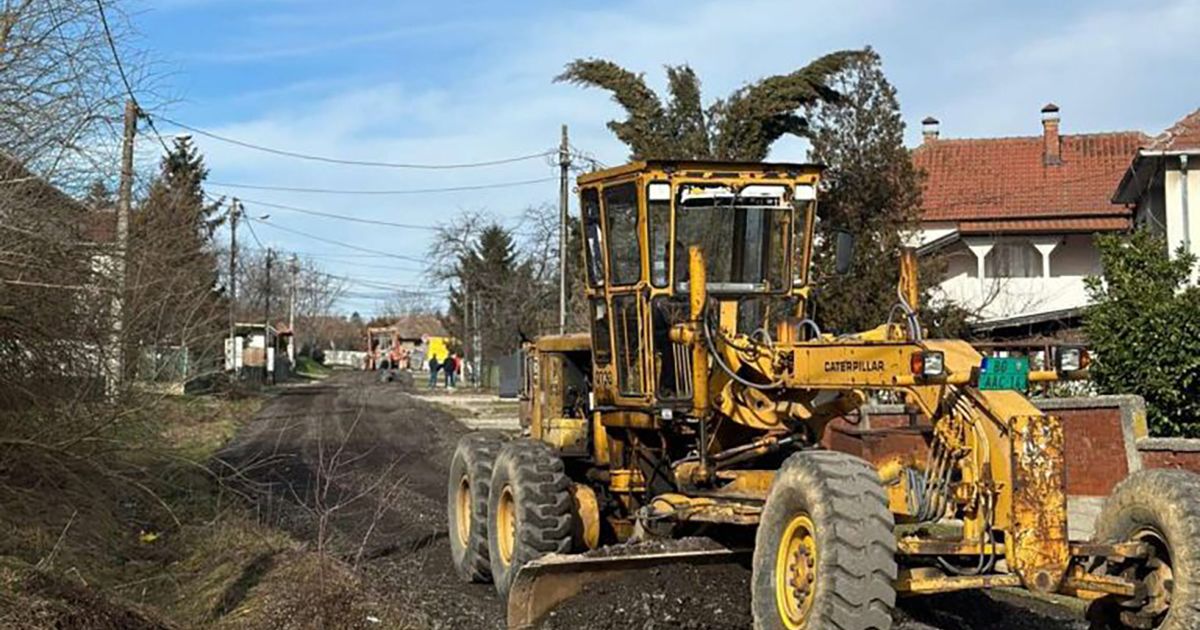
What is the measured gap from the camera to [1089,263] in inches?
1383

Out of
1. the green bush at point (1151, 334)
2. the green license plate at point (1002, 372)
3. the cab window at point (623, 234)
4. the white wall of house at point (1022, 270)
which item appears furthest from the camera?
the white wall of house at point (1022, 270)

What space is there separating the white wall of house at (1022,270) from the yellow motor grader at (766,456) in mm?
24018

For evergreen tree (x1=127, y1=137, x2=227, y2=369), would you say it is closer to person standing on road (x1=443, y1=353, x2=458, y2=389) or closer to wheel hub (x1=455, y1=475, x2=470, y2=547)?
wheel hub (x1=455, y1=475, x2=470, y2=547)

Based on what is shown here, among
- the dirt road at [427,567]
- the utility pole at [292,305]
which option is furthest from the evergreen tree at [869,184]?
the utility pole at [292,305]

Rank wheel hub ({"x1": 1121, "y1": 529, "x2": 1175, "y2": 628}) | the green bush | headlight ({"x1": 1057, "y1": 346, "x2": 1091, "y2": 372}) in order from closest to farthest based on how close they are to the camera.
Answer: wheel hub ({"x1": 1121, "y1": 529, "x2": 1175, "y2": 628}) → headlight ({"x1": 1057, "y1": 346, "x2": 1091, "y2": 372}) → the green bush

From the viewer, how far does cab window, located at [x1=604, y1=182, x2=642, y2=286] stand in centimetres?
951

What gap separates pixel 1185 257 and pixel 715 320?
9.58m

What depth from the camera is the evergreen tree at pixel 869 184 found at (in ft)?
68.5

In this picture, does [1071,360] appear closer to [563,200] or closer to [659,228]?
[659,228]

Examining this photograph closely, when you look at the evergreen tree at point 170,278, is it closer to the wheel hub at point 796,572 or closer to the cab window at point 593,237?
the cab window at point 593,237

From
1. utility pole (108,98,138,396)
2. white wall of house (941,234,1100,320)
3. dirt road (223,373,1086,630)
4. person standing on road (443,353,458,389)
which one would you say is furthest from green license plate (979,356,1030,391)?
person standing on road (443,353,458,389)

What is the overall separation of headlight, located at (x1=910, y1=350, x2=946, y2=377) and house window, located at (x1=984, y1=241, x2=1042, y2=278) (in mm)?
29740

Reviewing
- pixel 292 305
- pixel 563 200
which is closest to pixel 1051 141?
pixel 563 200

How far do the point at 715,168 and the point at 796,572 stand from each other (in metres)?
3.46
